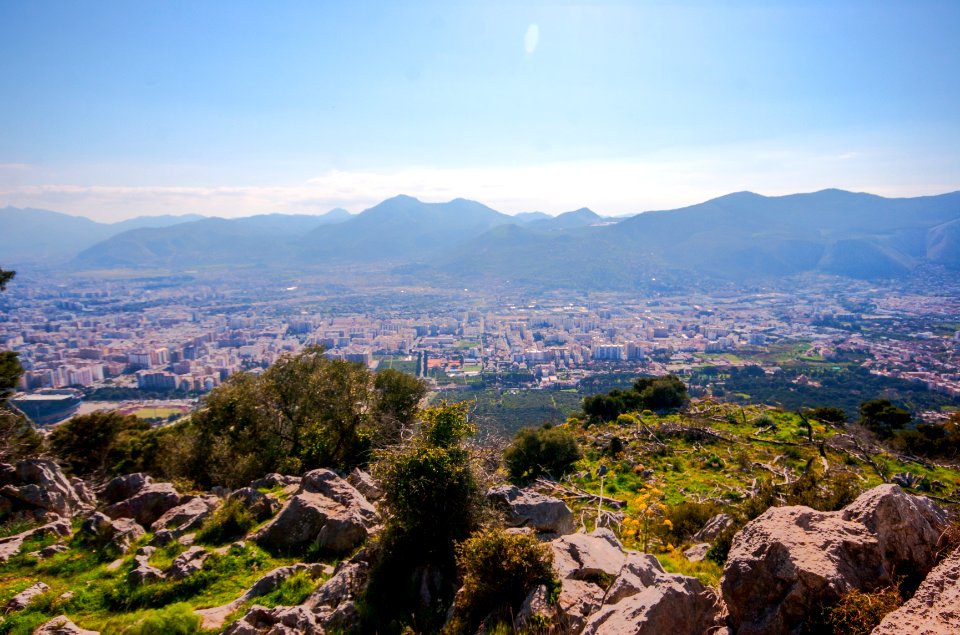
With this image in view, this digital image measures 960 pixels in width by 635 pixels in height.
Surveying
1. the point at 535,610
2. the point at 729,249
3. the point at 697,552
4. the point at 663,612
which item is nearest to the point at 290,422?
the point at 535,610

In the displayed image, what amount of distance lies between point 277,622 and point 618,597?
15.1 ft

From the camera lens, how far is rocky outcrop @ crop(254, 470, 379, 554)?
28.4 ft

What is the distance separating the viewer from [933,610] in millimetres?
3363

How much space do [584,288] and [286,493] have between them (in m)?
138

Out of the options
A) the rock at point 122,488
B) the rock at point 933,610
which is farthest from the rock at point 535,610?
the rock at point 122,488

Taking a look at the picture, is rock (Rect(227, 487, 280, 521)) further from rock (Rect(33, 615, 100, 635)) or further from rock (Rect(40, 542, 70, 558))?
rock (Rect(33, 615, 100, 635))

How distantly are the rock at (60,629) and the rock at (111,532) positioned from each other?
3.07 m

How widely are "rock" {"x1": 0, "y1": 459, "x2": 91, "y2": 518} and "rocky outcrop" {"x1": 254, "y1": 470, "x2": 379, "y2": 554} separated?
252 inches

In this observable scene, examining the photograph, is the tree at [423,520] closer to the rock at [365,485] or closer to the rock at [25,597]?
the rock at [365,485]

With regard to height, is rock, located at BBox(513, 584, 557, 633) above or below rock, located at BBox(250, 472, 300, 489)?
above

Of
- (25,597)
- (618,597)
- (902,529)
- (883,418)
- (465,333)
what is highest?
(902,529)

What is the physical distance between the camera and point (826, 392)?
40969 millimetres

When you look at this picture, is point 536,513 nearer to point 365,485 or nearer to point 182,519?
point 365,485

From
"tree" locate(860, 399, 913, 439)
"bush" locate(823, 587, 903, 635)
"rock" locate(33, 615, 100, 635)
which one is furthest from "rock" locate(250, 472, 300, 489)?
"tree" locate(860, 399, 913, 439)
